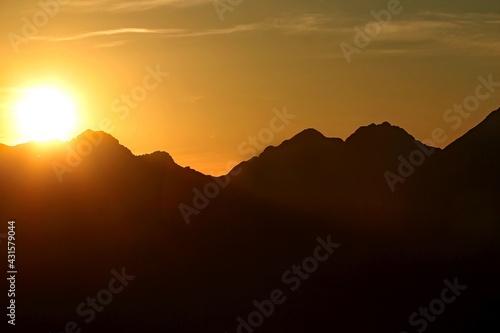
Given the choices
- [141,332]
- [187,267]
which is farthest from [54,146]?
[141,332]

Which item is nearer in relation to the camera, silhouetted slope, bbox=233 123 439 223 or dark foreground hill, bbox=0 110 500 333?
dark foreground hill, bbox=0 110 500 333

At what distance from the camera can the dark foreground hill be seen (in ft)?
356

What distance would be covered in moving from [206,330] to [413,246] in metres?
33.3

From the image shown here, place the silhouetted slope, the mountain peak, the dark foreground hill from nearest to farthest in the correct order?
the dark foreground hill
the silhouetted slope
the mountain peak

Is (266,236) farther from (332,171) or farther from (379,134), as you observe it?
(379,134)

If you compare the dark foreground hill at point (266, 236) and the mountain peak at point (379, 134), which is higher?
the mountain peak at point (379, 134)

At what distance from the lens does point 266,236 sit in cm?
12512

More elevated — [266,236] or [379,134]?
[379,134]

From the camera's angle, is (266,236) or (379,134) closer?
(266,236)

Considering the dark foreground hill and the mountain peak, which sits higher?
the mountain peak

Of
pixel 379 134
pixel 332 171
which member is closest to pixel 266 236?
pixel 332 171

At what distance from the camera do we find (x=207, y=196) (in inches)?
5157

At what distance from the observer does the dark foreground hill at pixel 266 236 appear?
10838cm

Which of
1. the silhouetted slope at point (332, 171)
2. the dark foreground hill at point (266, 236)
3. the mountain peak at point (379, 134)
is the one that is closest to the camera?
the dark foreground hill at point (266, 236)
